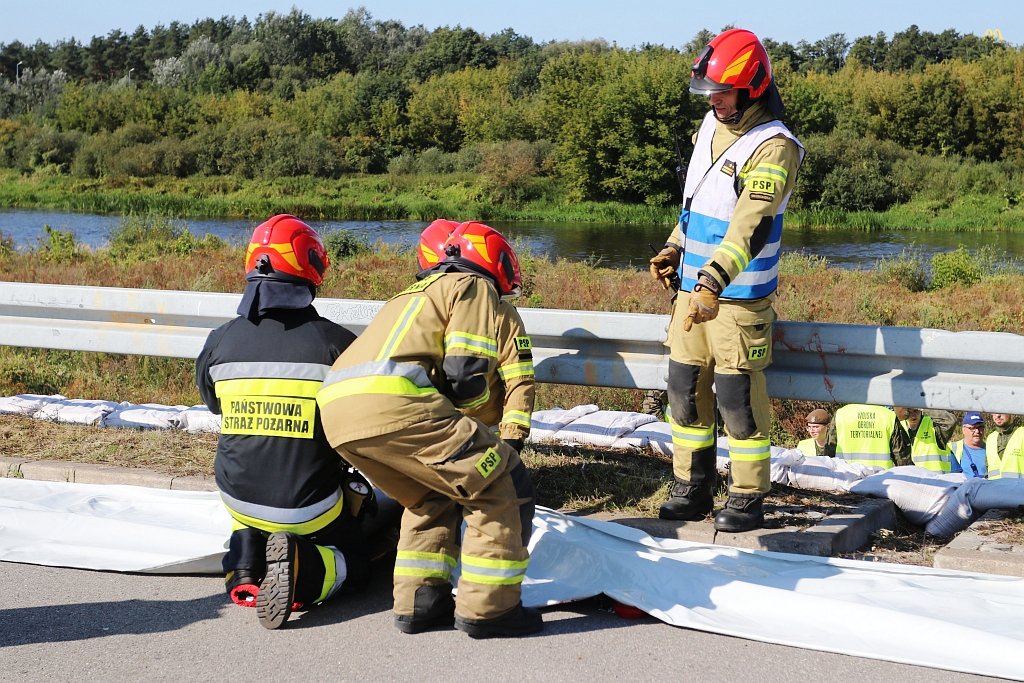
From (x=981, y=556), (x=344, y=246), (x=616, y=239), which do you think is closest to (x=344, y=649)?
(x=981, y=556)

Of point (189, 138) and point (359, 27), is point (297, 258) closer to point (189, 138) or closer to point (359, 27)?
point (189, 138)

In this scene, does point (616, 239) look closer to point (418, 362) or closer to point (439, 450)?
point (418, 362)

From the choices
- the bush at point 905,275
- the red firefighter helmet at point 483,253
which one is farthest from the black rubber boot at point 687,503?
the bush at point 905,275

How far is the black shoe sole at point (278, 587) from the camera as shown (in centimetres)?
365

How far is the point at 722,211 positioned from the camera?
4355 mm

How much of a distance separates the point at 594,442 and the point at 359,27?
10114cm

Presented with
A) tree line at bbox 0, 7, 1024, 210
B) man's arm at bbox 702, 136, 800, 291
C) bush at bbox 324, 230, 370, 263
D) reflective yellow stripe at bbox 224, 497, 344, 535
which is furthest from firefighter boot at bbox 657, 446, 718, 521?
tree line at bbox 0, 7, 1024, 210

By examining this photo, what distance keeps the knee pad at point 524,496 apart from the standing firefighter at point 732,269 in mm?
887

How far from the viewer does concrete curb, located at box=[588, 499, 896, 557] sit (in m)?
4.25

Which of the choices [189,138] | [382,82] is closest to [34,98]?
[189,138]

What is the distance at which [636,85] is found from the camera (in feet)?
163

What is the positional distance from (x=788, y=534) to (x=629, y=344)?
49.2 inches

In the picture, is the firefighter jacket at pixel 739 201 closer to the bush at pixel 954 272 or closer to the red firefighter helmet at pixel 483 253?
the red firefighter helmet at pixel 483 253

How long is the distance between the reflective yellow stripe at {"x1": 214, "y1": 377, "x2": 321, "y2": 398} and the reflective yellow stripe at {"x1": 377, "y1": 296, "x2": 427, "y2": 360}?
1.56ft
